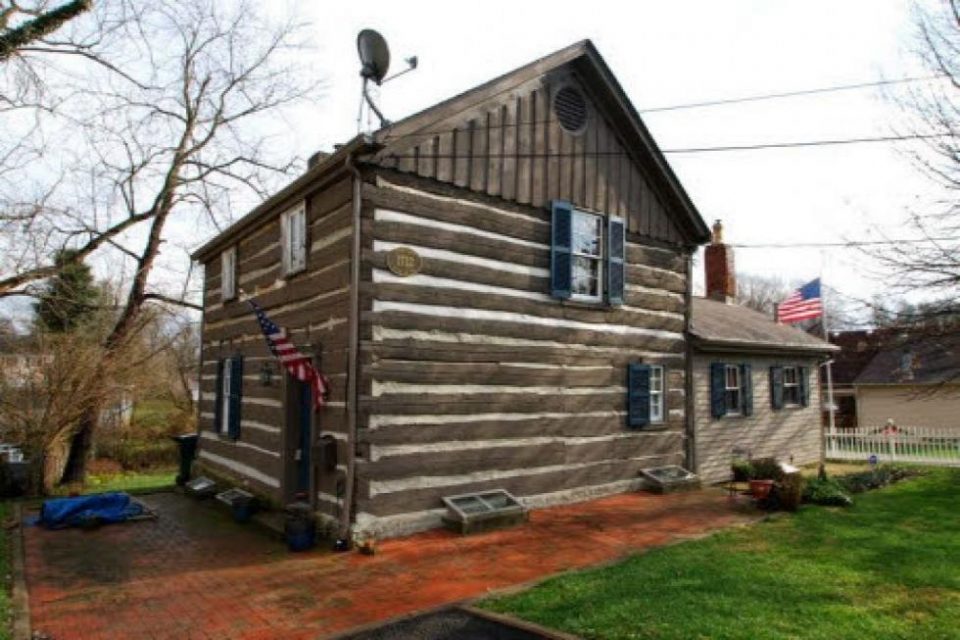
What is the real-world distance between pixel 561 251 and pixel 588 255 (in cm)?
86

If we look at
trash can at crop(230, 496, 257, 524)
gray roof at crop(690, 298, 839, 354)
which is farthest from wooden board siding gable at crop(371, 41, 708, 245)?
trash can at crop(230, 496, 257, 524)

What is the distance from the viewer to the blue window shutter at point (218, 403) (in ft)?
45.6

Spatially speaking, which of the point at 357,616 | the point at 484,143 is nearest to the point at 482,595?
the point at 357,616

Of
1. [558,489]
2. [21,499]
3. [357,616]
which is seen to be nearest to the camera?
[357,616]

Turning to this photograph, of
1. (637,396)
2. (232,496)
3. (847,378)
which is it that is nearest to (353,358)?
(232,496)

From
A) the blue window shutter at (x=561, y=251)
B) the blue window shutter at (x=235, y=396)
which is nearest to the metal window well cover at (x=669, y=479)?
the blue window shutter at (x=561, y=251)

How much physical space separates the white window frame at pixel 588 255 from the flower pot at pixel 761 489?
4.21 metres

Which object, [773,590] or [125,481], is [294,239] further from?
[125,481]

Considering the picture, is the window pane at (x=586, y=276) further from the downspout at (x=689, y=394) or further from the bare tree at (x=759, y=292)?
the bare tree at (x=759, y=292)

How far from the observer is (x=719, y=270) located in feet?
70.0

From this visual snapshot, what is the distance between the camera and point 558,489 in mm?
11164

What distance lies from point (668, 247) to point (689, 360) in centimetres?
248

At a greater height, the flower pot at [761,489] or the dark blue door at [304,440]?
the dark blue door at [304,440]

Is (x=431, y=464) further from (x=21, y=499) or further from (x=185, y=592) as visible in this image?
(x=21, y=499)
